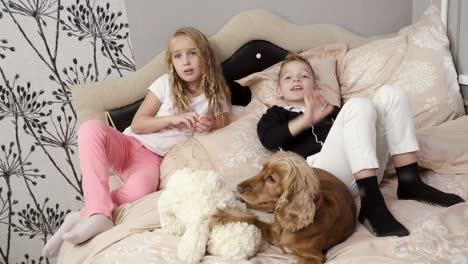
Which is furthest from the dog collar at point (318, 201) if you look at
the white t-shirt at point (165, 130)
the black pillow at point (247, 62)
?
the black pillow at point (247, 62)

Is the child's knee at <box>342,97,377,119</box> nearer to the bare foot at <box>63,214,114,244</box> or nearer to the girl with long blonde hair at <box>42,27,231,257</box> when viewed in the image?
the girl with long blonde hair at <box>42,27,231,257</box>

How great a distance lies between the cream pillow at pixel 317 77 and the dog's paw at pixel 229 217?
0.69 metres

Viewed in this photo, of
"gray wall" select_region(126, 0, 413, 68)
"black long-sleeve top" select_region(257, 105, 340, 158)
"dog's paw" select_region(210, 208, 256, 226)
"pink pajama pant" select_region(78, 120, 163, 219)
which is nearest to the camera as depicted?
"dog's paw" select_region(210, 208, 256, 226)

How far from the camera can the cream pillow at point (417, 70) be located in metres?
1.75

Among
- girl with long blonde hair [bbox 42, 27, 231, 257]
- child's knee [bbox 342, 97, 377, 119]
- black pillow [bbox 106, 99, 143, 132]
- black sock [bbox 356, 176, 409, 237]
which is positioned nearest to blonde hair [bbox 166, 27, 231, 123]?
girl with long blonde hair [bbox 42, 27, 231, 257]

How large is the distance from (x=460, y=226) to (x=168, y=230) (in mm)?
779

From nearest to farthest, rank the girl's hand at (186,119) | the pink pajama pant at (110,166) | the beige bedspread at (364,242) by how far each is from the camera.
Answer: the beige bedspread at (364,242), the pink pajama pant at (110,166), the girl's hand at (186,119)

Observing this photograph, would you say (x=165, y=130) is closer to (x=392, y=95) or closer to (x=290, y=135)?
(x=290, y=135)

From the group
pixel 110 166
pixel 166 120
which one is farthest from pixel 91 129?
pixel 166 120

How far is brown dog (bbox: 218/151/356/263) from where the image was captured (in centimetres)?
105

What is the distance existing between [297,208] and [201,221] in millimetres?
266

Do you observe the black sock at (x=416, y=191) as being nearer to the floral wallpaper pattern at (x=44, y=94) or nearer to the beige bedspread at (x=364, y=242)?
the beige bedspread at (x=364, y=242)

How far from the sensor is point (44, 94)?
191 cm

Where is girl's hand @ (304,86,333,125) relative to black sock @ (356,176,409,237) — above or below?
above
